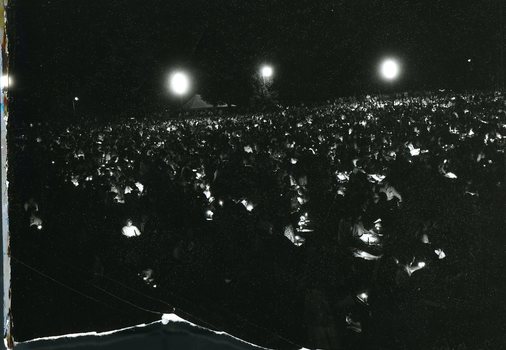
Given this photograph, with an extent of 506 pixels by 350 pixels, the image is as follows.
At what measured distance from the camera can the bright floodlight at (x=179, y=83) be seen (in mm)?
1376

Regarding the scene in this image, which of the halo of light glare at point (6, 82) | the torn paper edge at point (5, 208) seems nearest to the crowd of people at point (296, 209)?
the torn paper edge at point (5, 208)

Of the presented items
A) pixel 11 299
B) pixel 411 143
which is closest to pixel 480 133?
pixel 411 143

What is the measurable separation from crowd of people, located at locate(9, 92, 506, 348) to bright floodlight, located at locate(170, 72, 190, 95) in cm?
8

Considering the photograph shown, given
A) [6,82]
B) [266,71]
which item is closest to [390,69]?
[266,71]

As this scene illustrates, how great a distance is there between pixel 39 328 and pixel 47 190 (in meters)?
0.41

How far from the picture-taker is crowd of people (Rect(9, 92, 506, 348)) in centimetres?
134

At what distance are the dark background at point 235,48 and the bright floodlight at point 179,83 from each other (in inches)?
0.9

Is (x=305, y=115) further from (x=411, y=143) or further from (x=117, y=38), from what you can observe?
(x=117, y=38)

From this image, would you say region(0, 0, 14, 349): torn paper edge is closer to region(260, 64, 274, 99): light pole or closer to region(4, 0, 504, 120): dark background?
region(4, 0, 504, 120): dark background

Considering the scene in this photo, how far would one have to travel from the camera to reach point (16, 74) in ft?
4.61

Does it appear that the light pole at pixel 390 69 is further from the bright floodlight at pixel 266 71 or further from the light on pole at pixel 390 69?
the bright floodlight at pixel 266 71

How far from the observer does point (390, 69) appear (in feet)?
4.41

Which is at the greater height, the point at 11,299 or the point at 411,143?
the point at 411,143

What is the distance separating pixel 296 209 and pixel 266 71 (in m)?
0.39
